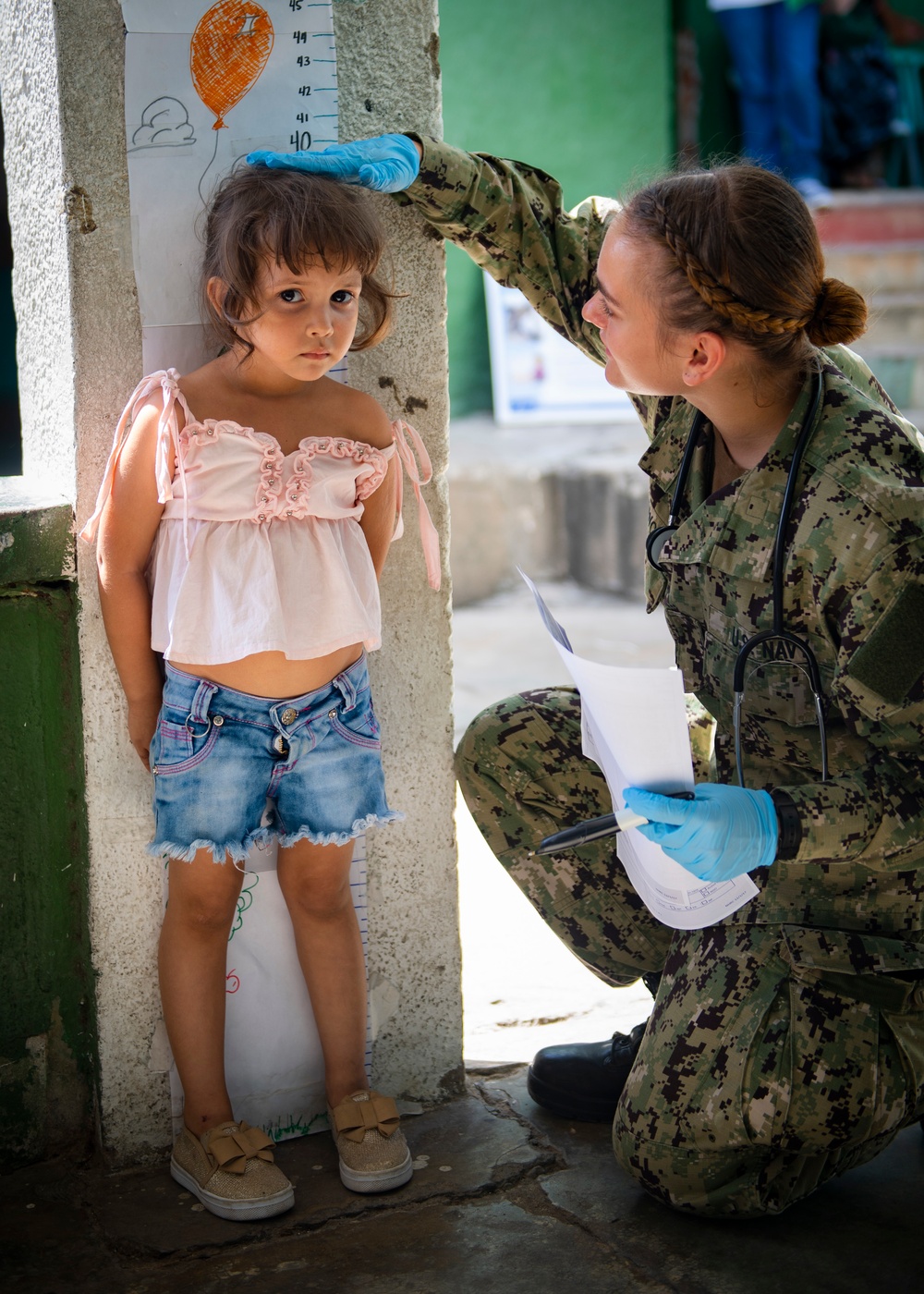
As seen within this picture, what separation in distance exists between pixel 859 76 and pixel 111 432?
7.61 metres

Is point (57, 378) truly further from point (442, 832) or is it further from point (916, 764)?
point (916, 764)

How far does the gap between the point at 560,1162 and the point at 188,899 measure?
70 cm

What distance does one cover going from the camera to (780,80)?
8.12 metres

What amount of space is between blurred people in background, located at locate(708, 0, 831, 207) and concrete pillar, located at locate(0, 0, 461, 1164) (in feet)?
20.7

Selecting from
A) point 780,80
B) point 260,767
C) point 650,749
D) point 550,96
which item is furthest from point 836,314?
point 780,80

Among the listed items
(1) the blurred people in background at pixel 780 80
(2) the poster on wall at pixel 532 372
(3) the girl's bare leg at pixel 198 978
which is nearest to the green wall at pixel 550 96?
(2) the poster on wall at pixel 532 372

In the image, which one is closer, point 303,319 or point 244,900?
point 303,319

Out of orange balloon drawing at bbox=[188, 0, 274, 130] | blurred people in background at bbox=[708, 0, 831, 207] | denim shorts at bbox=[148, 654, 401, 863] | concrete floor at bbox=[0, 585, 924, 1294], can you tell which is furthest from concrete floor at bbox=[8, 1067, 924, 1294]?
blurred people in background at bbox=[708, 0, 831, 207]

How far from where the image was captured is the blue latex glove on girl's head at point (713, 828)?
1756 mm

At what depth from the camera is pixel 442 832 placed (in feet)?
7.50

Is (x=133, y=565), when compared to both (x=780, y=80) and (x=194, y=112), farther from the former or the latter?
(x=780, y=80)

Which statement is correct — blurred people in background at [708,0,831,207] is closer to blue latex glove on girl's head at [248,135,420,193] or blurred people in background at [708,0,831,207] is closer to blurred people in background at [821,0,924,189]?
blurred people in background at [821,0,924,189]

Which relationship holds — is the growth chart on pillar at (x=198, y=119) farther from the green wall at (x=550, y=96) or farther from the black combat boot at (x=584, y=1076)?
the green wall at (x=550, y=96)

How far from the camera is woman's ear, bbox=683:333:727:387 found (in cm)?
198
